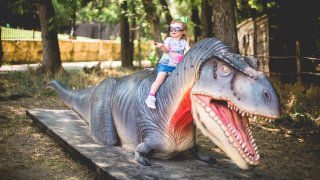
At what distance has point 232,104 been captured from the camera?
324cm

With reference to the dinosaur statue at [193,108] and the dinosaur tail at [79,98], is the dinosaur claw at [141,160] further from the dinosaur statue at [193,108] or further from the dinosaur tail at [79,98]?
the dinosaur tail at [79,98]

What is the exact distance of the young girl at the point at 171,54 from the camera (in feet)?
13.3

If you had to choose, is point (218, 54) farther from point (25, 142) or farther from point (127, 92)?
point (25, 142)

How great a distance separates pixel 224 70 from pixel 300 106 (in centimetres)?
468

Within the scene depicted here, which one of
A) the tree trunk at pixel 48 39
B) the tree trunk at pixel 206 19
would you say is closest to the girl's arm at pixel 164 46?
the tree trunk at pixel 48 39

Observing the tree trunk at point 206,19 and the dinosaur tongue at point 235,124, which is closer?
the dinosaur tongue at point 235,124

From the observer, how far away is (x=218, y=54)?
3369mm

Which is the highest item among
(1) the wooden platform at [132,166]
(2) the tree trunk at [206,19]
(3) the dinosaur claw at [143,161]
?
(2) the tree trunk at [206,19]

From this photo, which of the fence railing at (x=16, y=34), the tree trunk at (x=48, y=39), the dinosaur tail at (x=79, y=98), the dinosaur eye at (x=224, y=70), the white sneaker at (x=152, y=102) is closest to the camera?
the dinosaur eye at (x=224, y=70)

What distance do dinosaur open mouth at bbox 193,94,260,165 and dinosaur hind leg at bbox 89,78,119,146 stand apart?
5.41ft

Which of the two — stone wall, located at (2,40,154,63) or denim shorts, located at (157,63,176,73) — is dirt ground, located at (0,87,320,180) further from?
stone wall, located at (2,40,154,63)

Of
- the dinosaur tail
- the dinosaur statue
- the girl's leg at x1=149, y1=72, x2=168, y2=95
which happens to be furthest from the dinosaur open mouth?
the dinosaur tail

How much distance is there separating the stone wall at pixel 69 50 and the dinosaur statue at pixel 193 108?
43.1ft

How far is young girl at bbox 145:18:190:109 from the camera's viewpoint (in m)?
4.06
